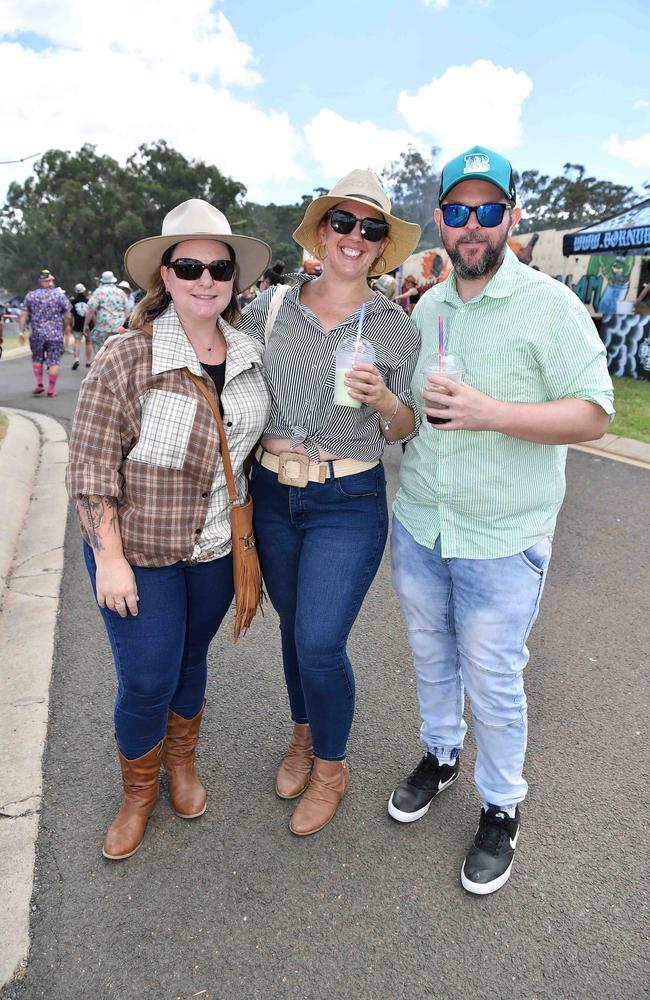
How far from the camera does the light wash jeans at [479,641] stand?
199cm

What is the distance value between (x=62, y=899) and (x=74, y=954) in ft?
0.65

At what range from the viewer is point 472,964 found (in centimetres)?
184

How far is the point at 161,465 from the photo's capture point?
1.95m

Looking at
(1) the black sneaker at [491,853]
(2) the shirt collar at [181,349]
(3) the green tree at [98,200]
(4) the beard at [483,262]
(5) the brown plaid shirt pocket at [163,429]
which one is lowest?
(1) the black sneaker at [491,853]

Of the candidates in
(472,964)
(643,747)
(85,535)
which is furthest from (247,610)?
(643,747)

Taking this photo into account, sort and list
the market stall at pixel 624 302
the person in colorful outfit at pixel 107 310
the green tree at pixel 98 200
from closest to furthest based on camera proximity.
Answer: the person in colorful outfit at pixel 107 310, the market stall at pixel 624 302, the green tree at pixel 98 200

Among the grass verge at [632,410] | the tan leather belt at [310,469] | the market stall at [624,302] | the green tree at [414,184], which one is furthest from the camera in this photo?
the green tree at [414,184]

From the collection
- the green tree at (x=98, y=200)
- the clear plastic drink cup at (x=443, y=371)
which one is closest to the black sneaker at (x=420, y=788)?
the clear plastic drink cup at (x=443, y=371)

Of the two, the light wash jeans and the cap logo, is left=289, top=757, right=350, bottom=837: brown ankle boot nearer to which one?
the light wash jeans

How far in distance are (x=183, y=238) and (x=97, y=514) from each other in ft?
2.85

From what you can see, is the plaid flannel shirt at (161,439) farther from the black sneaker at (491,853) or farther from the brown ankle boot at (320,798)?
the black sneaker at (491,853)

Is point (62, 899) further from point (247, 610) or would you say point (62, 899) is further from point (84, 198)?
point (84, 198)

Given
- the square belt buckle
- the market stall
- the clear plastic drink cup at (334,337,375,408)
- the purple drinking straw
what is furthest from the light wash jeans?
the market stall

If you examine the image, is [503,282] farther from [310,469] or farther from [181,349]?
[181,349]
